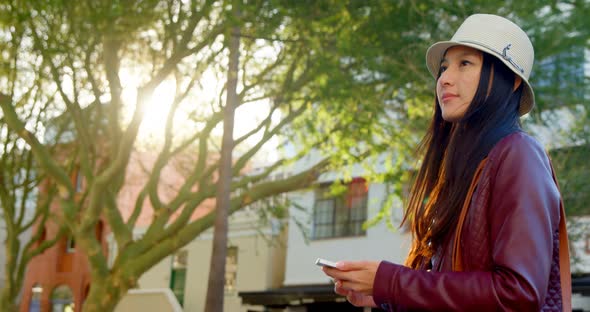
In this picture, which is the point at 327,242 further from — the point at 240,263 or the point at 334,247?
the point at 240,263

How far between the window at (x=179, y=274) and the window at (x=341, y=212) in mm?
6250

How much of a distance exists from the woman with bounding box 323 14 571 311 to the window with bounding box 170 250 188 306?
3161 cm

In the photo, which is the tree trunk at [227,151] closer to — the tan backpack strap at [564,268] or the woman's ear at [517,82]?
the woman's ear at [517,82]

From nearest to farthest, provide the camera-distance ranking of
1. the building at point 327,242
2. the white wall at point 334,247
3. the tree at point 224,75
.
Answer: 1. the tree at point 224,75
2. the building at point 327,242
3. the white wall at point 334,247

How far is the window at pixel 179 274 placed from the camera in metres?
33.8

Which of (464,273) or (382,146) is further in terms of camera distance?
(382,146)

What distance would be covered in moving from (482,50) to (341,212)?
87.5 feet

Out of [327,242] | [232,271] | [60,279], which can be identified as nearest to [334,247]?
[327,242]

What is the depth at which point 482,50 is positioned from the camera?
256 centimetres

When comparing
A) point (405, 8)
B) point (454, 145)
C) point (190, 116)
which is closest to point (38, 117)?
point (190, 116)

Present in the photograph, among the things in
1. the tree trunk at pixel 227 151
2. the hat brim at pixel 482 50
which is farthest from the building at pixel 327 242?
the hat brim at pixel 482 50

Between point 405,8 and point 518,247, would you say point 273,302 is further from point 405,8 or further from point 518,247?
point 518,247

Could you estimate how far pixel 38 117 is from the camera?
2309cm

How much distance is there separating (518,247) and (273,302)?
2615cm
